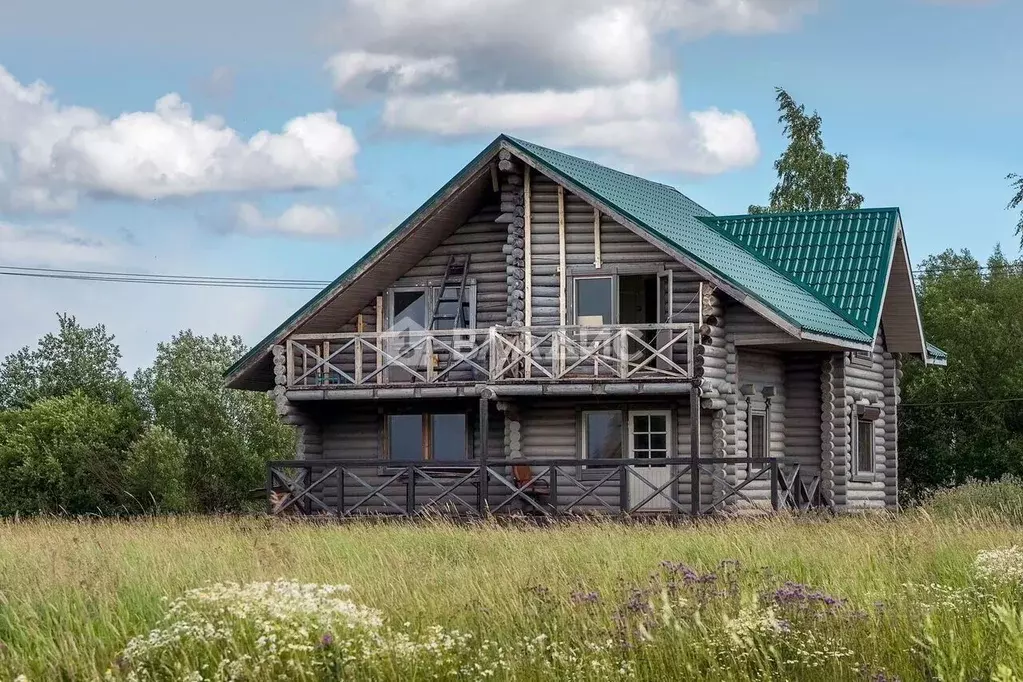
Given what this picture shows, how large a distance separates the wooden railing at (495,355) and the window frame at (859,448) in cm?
509

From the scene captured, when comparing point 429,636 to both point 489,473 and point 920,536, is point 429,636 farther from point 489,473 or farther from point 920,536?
point 489,473

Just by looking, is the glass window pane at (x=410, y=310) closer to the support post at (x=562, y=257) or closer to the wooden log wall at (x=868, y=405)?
the support post at (x=562, y=257)

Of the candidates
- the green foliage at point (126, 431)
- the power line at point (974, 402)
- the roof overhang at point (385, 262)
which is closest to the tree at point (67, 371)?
the green foliage at point (126, 431)

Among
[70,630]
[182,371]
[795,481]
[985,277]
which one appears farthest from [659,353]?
[985,277]

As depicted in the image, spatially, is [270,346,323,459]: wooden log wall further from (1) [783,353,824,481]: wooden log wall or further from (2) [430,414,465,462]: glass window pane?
(1) [783,353,824,481]: wooden log wall

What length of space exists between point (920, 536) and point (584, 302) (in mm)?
11464

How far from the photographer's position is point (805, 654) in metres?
9.12

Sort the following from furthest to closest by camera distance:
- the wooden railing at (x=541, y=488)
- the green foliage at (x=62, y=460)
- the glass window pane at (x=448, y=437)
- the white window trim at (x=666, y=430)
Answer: the green foliage at (x=62, y=460)
the glass window pane at (x=448, y=437)
the white window trim at (x=666, y=430)
the wooden railing at (x=541, y=488)

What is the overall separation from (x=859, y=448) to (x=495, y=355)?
8.72 m

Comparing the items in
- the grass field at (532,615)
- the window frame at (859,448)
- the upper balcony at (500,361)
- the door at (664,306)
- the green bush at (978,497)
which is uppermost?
the door at (664,306)

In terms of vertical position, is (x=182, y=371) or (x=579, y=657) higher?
(x=182, y=371)

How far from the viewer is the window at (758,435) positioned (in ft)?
88.6

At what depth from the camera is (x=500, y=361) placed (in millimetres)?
25234

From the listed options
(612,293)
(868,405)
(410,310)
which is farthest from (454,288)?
(868,405)
